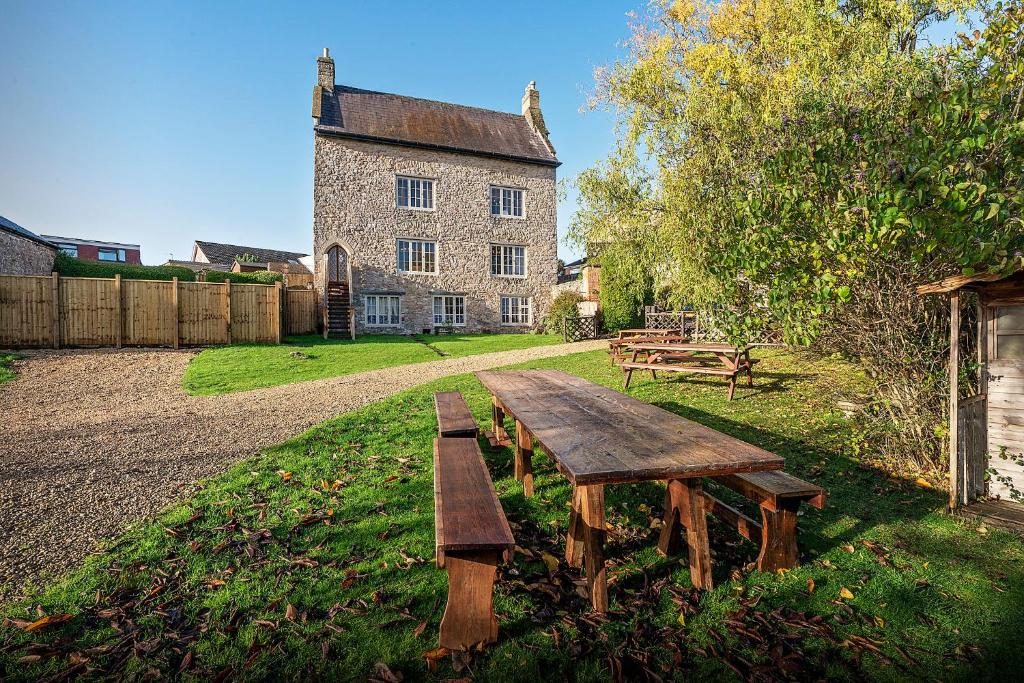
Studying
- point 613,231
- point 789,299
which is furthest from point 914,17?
point 789,299

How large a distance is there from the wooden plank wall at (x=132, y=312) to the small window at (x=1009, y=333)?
17.2m

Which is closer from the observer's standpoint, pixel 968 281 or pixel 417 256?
pixel 968 281

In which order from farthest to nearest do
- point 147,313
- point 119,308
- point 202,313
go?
1. point 202,313
2. point 147,313
3. point 119,308

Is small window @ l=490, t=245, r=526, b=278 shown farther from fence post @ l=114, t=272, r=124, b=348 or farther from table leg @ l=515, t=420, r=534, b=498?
table leg @ l=515, t=420, r=534, b=498

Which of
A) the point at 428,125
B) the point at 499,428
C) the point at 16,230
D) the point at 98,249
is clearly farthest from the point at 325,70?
the point at 98,249

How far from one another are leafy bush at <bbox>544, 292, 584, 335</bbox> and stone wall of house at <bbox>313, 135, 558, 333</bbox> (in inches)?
213

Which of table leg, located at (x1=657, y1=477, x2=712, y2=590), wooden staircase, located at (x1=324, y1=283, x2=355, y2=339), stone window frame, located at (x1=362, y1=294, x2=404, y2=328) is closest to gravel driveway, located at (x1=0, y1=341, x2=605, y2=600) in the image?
table leg, located at (x1=657, y1=477, x2=712, y2=590)

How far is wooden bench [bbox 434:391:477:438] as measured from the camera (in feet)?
15.5

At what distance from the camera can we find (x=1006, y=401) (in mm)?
4219

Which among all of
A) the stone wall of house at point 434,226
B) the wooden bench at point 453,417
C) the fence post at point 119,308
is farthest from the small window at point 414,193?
the wooden bench at point 453,417

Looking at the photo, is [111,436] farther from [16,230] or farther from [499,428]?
[16,230]

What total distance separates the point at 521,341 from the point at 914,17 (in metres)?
13.8

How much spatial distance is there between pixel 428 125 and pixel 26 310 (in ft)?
59.1

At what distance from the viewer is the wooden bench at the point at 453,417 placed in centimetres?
471
